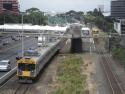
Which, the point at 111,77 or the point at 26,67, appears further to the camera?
the point at 111,77

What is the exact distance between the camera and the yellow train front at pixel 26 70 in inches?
1526

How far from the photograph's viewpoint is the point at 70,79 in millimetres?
40406

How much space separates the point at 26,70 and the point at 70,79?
428cm

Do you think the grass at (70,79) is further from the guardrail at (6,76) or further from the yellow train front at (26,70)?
the guardrail at (6,76)

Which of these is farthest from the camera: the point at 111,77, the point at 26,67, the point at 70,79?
the point at 111,77

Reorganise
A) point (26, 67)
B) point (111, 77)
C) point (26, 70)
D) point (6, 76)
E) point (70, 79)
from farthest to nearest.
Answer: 1. point (111, 77)
2. point (6, 76)
3. point (70, 79)
4. point (26, 67)
5. point (26, 70)

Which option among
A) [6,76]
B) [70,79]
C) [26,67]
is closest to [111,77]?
[70,79]

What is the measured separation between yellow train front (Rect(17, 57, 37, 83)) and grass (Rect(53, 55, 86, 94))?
2568 millimetres

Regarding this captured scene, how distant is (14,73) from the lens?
44781 millimetres

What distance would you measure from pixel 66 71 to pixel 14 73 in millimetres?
5453

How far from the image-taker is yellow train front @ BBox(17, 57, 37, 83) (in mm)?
38750

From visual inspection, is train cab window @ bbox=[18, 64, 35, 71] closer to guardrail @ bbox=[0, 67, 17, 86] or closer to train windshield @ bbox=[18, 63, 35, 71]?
train windshield @ bbox=[18, 63, 35, 71]

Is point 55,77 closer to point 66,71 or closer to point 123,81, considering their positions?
point 66,71

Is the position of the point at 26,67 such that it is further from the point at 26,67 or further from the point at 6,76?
the point at 6,76
